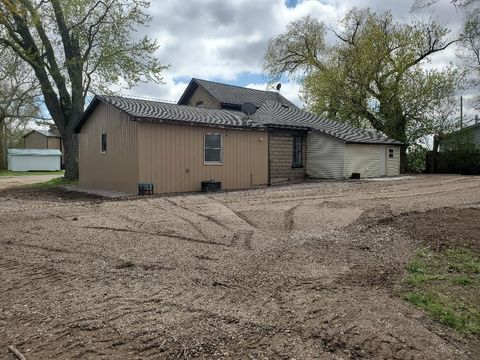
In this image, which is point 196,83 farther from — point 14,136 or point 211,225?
point 14,136

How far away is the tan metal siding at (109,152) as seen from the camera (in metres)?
14.9

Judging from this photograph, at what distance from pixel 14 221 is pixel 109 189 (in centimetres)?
798

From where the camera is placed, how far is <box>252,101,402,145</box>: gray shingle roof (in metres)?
20.4

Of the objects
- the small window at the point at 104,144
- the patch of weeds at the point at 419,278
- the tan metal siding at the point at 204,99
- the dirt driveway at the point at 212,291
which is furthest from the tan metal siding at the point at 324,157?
the patch of weeds at the point at 419,278

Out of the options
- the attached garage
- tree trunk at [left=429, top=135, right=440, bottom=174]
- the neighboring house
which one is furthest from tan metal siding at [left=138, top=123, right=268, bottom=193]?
the neighboring house

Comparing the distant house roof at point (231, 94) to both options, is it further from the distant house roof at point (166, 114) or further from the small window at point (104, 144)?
the small window at point (104, 144)

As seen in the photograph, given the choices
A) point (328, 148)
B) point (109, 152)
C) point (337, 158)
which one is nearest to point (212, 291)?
point (109, 152)

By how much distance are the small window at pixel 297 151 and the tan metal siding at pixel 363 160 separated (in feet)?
7.73

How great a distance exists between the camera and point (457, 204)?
10.5 m

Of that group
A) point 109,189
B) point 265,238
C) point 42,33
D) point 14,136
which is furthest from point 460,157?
point 14,136

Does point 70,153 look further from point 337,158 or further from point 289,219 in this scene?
point 289,219

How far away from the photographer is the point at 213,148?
16406mm

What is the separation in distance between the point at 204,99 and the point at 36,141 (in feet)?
117

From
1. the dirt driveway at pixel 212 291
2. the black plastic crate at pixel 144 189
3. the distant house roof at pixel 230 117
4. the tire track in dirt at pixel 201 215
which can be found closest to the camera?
the dirt driveway at pixel 212 291
